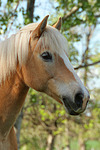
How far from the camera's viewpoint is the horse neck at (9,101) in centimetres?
238

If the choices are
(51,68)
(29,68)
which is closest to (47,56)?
(51,68)

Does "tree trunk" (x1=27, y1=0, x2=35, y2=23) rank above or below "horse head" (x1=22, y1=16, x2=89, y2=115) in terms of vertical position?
below

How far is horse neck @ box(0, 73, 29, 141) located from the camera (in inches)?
93.5

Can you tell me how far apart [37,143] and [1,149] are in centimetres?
2463

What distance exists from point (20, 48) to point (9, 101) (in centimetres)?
62

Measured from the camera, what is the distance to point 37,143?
25.7m

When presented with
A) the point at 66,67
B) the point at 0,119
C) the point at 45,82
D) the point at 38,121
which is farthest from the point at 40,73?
the point at 38,121

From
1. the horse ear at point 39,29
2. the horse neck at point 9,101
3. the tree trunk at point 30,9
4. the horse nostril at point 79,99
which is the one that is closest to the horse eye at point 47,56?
the horse ear at point 39,29

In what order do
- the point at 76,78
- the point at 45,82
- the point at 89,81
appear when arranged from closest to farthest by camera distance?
the point at 76,78 → the point at 45,82 → the point at 89,81

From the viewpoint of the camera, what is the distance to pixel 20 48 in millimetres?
2383

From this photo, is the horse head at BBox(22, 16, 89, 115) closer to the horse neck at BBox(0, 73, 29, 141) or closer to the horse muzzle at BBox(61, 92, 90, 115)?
the horse muzzle at BBox(61, 92, 90, 115)

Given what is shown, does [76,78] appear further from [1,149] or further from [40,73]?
[1,149]

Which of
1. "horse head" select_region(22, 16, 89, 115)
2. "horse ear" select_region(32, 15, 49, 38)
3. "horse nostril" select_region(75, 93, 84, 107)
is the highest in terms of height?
"horse ear" select_region(32, 15, 49, 38)

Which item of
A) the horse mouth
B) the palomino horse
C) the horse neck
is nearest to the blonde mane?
the palomino horse
